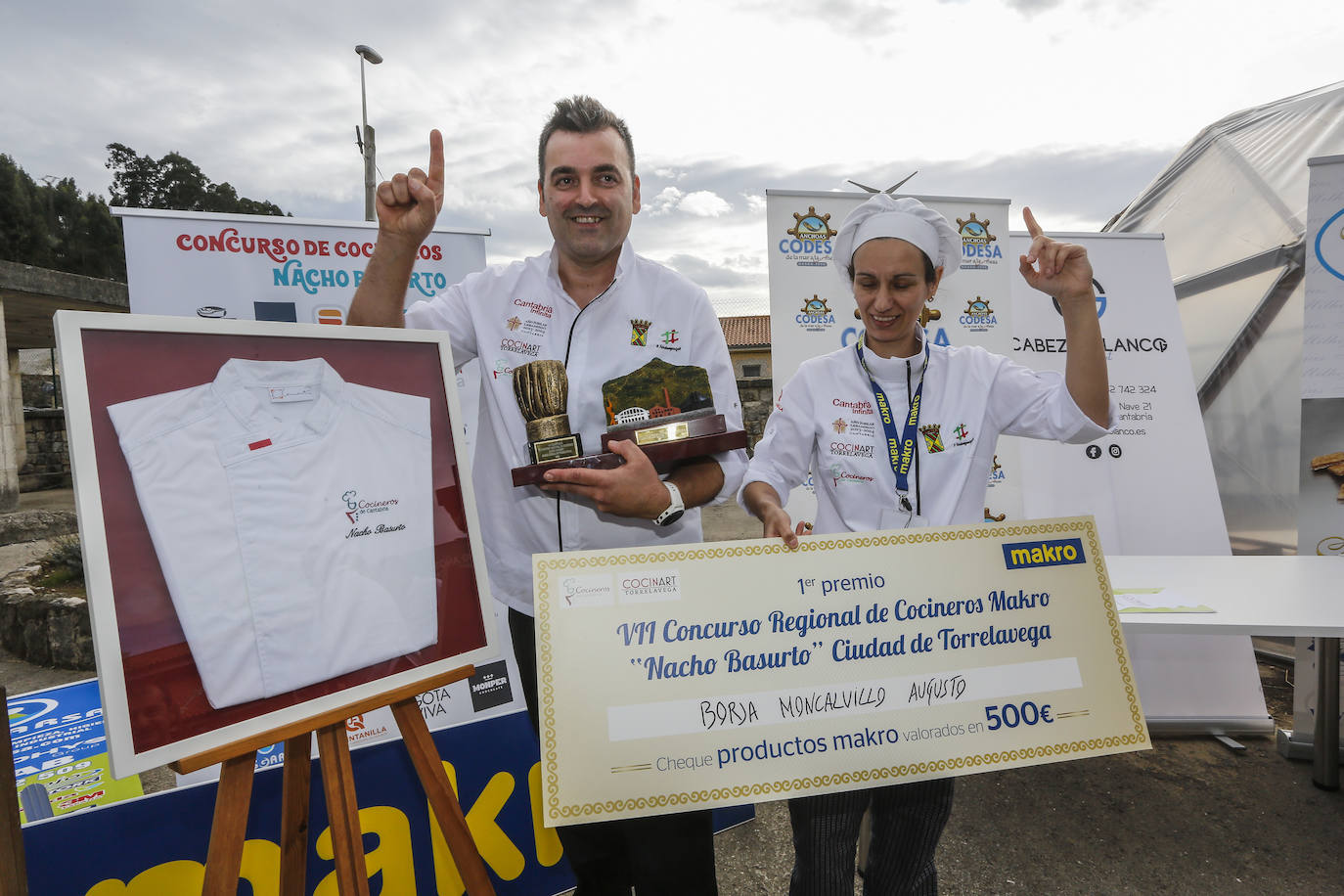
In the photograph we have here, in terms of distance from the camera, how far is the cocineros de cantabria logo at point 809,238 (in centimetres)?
431

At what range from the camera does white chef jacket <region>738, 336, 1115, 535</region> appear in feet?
6.13

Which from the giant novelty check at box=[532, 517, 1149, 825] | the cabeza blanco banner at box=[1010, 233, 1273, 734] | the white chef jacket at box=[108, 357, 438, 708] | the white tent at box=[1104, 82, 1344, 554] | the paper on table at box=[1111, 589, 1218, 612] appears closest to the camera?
→ the white chef jacket at box=[108, 357, 438, 708]

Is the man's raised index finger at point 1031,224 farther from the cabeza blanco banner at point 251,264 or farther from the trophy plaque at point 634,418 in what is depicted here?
the cabeza blanco banner at point 251,264

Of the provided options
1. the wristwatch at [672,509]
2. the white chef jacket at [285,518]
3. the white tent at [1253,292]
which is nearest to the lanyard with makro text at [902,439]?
the wristwatch at [672,509]

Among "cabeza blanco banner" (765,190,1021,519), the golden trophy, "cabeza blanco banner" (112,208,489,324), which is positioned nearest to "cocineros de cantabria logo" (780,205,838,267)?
"cabeza blanco banner" (765,190,1021,519)

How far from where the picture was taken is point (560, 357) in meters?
1.94

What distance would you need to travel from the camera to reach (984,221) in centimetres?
441

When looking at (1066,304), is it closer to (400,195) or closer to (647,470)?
(647,470)

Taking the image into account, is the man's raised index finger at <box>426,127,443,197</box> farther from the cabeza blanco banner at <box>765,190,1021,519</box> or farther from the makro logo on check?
the cabeza blanco banner at <box>765,190,1021,519</box>

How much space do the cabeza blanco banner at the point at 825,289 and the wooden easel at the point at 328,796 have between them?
9.55 feet

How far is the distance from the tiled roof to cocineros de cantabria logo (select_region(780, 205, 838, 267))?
2874 cm

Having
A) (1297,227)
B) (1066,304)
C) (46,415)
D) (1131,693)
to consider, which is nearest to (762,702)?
(1131,693)

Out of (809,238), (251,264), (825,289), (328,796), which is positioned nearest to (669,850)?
(328,796)

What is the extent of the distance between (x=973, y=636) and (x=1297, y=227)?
5444mm
